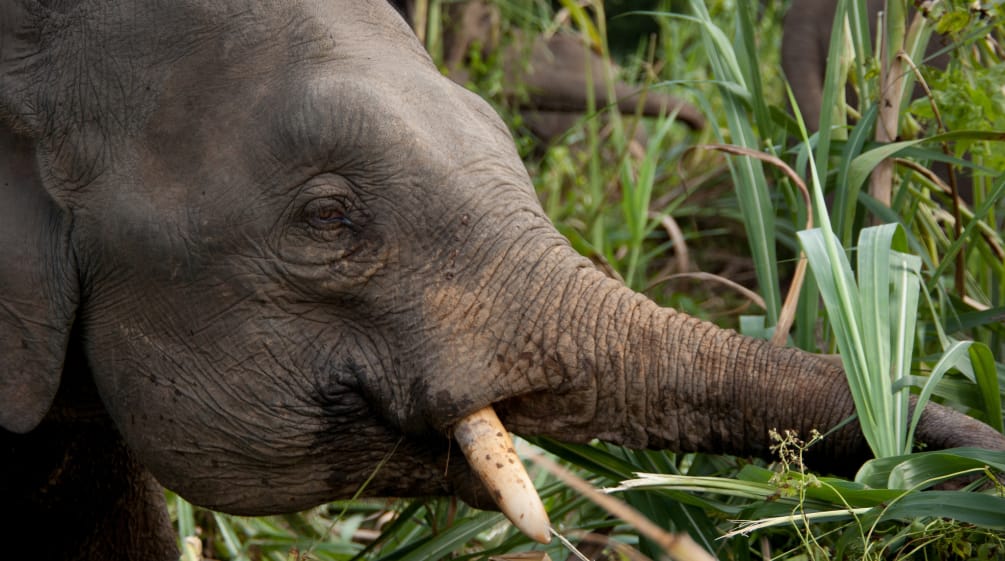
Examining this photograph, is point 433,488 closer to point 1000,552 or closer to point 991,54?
point 1000,552

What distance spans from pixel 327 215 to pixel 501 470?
52cm

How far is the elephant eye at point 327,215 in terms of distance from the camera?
2.27m

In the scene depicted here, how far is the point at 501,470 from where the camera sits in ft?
6.85

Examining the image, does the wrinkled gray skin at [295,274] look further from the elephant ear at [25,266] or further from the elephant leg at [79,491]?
the elephant leg at [79,491]

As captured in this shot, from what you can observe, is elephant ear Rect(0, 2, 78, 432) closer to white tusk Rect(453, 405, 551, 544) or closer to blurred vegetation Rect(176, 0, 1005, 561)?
blurred vegetation Rect(176, 0, 1005, 561)

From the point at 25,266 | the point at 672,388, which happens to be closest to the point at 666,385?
the point at 672,388

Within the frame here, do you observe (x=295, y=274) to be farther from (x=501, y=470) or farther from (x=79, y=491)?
(x=79, y=491)

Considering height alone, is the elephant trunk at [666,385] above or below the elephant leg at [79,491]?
above

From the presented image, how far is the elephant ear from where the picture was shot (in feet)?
7.66

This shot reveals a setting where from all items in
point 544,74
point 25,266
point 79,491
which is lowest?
point 544,74

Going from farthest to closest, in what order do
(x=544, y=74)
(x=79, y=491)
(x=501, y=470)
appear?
(x=544, y=74), (x=79, y=491), (x=501, y=470)

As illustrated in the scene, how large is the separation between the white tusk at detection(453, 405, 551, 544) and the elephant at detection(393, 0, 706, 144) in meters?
4.11

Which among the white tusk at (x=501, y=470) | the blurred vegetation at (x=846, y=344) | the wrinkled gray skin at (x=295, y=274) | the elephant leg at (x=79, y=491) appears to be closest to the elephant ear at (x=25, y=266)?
the wrinkled gray skin at (x=295, y=274)

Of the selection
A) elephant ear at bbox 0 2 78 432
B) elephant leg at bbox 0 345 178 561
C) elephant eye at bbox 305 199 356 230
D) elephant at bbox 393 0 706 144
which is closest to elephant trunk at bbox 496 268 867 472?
elephant eye at bbox 305 199 356 230
